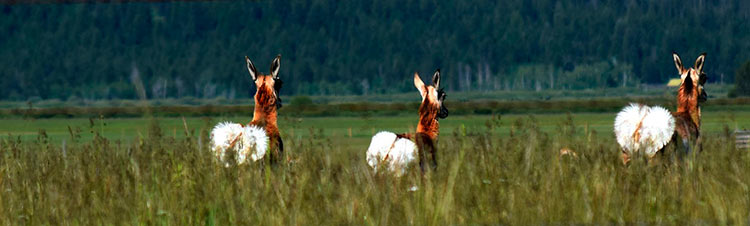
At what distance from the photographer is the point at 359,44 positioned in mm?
141625

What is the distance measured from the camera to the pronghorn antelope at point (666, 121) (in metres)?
8.67

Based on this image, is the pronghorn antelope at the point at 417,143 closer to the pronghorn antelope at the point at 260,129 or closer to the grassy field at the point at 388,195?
the grassy field at the point at 388,195

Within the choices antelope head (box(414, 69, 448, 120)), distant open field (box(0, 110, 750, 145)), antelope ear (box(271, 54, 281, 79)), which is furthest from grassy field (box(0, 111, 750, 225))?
distant open field (box(0, 110, 750, 145))

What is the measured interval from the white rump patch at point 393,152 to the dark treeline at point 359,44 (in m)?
103

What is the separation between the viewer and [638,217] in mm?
5914

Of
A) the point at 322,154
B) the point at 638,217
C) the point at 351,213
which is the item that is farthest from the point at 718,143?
the point at 351,213

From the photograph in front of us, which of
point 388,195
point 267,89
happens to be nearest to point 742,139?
point 267,89

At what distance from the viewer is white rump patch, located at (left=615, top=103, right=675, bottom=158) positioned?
8664 mm

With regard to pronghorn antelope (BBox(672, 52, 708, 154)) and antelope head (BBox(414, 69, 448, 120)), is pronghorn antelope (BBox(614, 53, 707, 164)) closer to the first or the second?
pronghorn antelope (BBox(672, 52, 708, 154))

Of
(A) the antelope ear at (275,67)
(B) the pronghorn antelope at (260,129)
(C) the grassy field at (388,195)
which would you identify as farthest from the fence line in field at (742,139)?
(A) the antelope ear at (275,67)

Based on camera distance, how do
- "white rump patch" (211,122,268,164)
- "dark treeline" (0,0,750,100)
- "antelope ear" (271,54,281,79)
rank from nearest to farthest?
1. "antelope ear" (271,54,281,79)
2. "white rump patch" (211,122,268,164)
3. "dark treeline" (0,0,750,100)

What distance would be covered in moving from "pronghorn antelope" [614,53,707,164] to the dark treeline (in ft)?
334

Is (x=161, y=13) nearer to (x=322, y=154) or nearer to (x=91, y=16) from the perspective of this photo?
(x=91, y=16)

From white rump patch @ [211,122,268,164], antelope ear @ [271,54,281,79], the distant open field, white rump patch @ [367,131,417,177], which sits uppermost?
antelope ear @ [271,54,281,79]
